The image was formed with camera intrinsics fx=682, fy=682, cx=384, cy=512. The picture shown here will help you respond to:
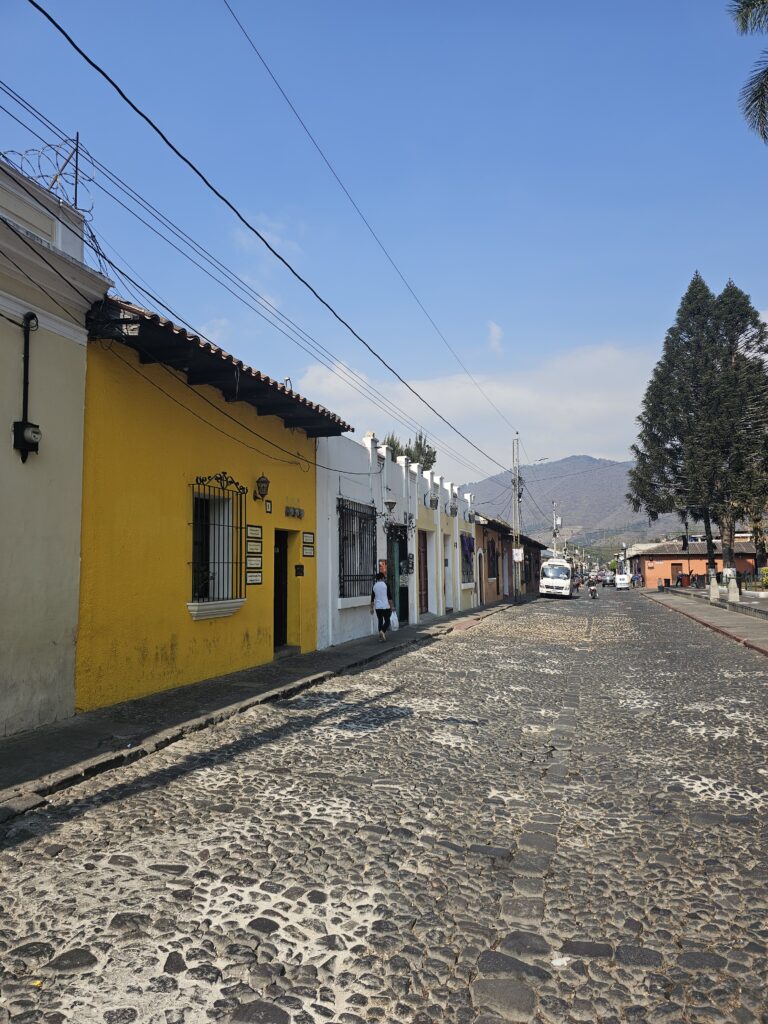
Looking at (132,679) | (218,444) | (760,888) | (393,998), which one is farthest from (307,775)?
(218,444)

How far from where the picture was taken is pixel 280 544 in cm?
1252

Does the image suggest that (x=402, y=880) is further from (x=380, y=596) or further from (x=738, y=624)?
(x=738, y=624)

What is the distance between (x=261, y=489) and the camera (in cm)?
1088

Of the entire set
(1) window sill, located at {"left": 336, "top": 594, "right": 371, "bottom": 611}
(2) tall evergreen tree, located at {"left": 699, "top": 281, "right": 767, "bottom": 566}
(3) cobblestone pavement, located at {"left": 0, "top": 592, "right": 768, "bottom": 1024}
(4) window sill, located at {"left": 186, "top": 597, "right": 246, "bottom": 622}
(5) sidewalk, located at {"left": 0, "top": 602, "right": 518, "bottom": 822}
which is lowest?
(3) cobblestone pavement, located at {"left": 0, "top": 592, "right": 768, "bottom": 1024}

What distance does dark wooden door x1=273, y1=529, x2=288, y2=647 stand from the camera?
493 inches

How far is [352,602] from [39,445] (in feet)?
29.1

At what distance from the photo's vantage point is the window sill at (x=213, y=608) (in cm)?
904

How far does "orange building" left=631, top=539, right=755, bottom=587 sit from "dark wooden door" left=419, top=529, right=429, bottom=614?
47.5 meters

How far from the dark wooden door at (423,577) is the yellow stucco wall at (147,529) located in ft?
35.8

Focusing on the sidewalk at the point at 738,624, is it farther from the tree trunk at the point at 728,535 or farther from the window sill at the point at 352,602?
the tree trunk at the point at 728,535

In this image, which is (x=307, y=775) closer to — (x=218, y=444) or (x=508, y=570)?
(x=218, y=444)

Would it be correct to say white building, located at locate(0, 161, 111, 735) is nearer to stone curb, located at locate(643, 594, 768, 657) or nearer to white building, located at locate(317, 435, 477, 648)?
white building, located at locate(317, 435, 477, 648)

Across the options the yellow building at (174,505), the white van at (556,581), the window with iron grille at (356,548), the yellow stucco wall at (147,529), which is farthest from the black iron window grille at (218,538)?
the white van at (556,581)

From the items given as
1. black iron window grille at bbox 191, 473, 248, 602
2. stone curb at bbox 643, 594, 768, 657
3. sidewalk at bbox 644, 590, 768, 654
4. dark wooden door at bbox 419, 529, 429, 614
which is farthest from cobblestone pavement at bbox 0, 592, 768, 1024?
dark wooden door at bbox 419, 529, 429, 614
